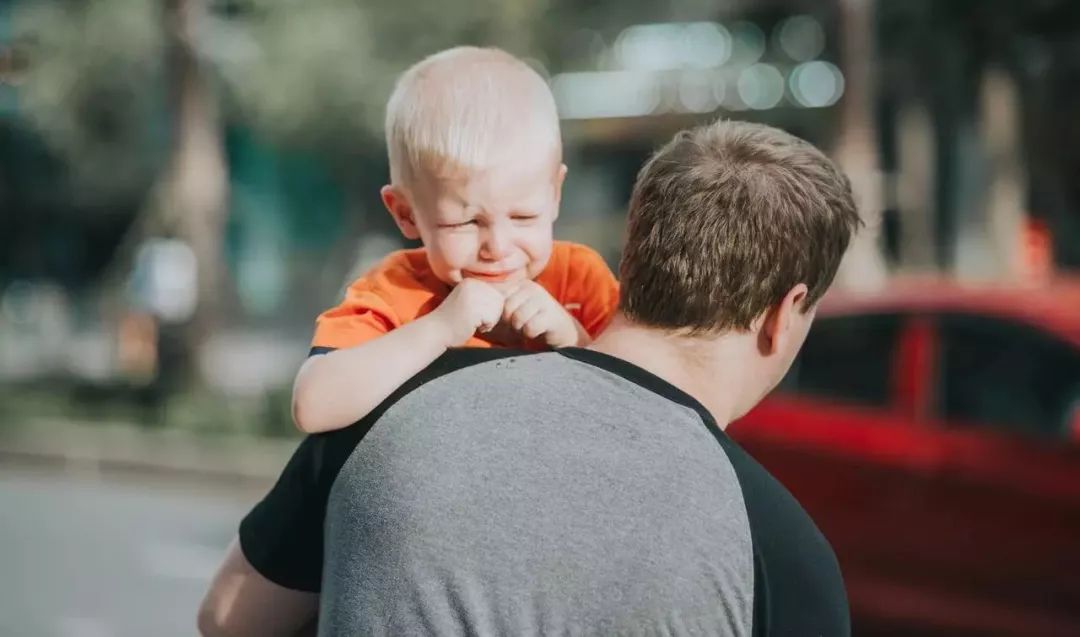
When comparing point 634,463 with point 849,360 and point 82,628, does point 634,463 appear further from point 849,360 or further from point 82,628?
point 82,628

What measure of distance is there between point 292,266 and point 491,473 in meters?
24.2

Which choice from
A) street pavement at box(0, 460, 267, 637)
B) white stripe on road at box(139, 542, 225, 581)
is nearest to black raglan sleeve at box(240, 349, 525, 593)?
street pavement at box(0, 460, 267, 637)

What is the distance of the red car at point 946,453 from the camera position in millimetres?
5137

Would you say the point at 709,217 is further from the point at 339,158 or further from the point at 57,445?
the point at 339,158

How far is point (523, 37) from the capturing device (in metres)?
14.2

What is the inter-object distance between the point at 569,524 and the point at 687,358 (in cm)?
25

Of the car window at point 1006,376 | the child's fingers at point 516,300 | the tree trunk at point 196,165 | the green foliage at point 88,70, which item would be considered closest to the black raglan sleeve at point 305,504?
the child's fingers at point 516,300

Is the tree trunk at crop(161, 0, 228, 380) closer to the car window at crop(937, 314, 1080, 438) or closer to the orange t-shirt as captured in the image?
the car window at crop(937, 314, 1080, 438)

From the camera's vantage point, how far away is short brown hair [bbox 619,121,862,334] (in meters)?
1.58

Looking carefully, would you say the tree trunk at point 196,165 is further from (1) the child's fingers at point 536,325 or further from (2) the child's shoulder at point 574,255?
(1) the child's fingers at point 536,325

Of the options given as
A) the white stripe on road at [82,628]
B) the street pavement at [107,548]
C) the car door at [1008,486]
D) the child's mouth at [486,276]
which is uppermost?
the child's mouth at [486,276]

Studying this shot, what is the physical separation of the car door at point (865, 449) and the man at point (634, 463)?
3.89m

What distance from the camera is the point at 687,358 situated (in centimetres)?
162

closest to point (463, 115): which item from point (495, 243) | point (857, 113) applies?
point (495, 243)
